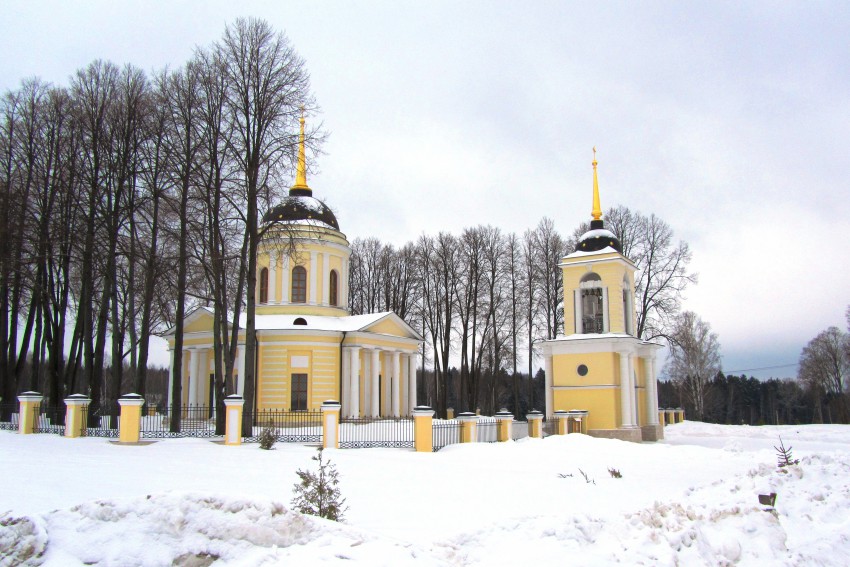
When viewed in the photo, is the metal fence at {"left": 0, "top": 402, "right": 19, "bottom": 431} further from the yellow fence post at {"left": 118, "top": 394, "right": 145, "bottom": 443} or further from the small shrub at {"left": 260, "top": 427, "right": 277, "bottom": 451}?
the small shrub at {"left": 260, "top": 427, "right": 277, "bottom": 451}

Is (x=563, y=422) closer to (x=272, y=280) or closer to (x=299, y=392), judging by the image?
(x=299, y=392)

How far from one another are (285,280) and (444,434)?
13.2 meters

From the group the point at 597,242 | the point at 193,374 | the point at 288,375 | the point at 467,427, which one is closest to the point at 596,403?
the point at 597,242

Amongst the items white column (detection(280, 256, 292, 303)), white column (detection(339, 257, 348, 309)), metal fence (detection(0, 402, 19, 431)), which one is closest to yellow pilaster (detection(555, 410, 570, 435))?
white column (detection(339, 257, 348, 309))

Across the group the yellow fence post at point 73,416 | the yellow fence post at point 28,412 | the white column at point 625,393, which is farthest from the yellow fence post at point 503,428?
the yellow fence post at point 28,412

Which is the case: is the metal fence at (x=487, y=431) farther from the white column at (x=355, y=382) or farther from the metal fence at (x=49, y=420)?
the metal fence at (x=49, y=420)

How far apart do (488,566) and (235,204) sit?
1594 centimetres

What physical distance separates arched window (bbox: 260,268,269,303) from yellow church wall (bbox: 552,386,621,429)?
13184 millimetres

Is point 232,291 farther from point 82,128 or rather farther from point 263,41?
point 263,41

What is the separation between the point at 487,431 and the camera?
20.9 meters

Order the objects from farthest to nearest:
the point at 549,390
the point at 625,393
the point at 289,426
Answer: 1. the point at 549,390
2. the point at 625,393
3. the point at 289,426

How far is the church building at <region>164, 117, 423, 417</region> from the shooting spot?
2719 centimetres

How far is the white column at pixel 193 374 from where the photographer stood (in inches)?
1102

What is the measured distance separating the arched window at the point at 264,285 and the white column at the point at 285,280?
0.77 metres
